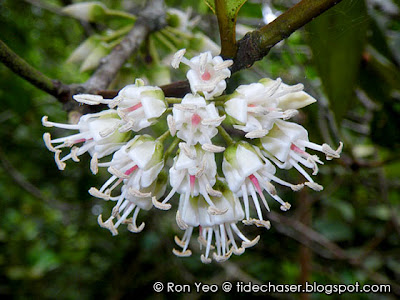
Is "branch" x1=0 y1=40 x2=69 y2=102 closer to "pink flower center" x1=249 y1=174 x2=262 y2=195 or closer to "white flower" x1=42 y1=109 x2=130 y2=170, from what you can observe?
"white flower" x1=42 y1=109 x2=130 y2=170

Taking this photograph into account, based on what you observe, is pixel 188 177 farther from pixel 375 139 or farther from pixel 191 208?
pixel 375 139

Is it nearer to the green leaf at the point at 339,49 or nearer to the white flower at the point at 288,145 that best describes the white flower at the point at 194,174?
the white flower at the point at 288,145

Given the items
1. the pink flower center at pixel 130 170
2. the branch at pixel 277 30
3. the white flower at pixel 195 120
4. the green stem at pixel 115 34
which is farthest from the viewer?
the green stem at pixel 115 34

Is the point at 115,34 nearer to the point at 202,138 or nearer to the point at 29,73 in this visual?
the point at 29,73

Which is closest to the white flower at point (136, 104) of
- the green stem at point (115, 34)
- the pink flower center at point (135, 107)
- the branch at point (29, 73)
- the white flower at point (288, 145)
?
the pink flower center at point (135, 107)

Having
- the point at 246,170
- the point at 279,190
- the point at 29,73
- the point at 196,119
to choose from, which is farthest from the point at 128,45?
the point at 279,190

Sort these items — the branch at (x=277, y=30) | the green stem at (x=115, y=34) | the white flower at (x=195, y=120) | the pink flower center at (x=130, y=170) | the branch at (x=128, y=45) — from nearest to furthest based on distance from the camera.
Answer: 1. the branch at (x=277, y=30)
2. the white flower at (x=195, y=120)
3. the pink flower center at (x=130, y=170)
4. the branch at (x=128, y=45)
5. the green stem at (x=115, y=34)
